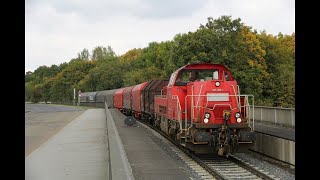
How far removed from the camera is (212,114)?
38.9 ft

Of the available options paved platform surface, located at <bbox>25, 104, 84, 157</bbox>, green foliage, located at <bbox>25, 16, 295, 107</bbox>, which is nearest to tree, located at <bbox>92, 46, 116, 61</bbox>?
green foliage, located at <bbox>25, 16, 295, 107</bbox>

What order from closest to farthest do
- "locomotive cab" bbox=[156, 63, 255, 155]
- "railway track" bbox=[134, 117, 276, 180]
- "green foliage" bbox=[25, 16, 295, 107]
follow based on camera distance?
"railway track" bbox=[134, 117, 276, 180] → "locomotive cab" bbox=[156, 63, 255, 155] → "green foliage" bbox=[25, 16, 295, 107]

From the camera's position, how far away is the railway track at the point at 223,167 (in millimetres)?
10008

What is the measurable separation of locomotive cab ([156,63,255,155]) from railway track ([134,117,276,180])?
0.46m

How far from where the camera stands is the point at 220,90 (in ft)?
40.2

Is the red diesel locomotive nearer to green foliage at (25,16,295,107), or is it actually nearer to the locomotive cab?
the locomotive cab

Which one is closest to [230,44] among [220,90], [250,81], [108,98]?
[250,81]

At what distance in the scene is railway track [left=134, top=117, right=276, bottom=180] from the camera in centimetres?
1001

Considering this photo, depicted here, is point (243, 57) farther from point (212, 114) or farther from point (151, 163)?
point (151, 163)

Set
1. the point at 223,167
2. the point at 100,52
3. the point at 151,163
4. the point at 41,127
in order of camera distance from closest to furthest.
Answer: the point at 223,167 < the point at 151,163 < the point at 41,127 < the point at 100,52

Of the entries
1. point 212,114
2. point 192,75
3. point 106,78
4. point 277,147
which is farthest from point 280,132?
point 106,78

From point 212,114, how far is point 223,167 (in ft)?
5.37

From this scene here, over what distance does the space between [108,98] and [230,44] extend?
25.9 metres

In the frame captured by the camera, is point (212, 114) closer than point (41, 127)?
Yes
